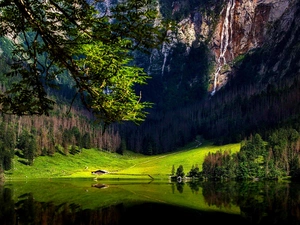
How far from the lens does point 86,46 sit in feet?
52.5

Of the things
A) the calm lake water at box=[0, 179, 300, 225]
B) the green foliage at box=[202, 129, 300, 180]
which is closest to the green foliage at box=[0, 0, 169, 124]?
the calm lake water at box=[0, 179, 300, 225]

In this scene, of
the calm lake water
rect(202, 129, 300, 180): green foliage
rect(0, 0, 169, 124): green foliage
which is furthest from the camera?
rect(202, 129, 300, 180): green foliage

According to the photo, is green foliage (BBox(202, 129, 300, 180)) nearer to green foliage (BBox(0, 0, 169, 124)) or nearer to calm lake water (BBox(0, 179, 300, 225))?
calm lake water (BBox(0, 179, 300, 225))

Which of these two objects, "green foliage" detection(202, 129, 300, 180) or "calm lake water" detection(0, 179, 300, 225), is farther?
"green foliage" detection(202, 129, 300, 180)

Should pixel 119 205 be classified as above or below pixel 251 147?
below

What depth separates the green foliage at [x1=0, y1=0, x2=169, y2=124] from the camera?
13656 millimetres

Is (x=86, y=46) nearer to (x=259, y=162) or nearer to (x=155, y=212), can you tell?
(x=155, y=212)

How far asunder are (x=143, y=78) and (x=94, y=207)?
5960cm

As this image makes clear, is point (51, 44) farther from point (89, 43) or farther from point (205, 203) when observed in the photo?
point (205, 203)

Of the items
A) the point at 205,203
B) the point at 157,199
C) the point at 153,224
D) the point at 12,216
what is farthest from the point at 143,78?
the point at 157,199

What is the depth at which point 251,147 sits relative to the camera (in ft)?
642

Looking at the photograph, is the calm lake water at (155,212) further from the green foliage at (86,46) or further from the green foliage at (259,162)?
the green foliage at (259,162)

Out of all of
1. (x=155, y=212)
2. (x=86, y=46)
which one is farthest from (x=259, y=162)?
(x=86, y=46)

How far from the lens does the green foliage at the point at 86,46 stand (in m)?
13.7
